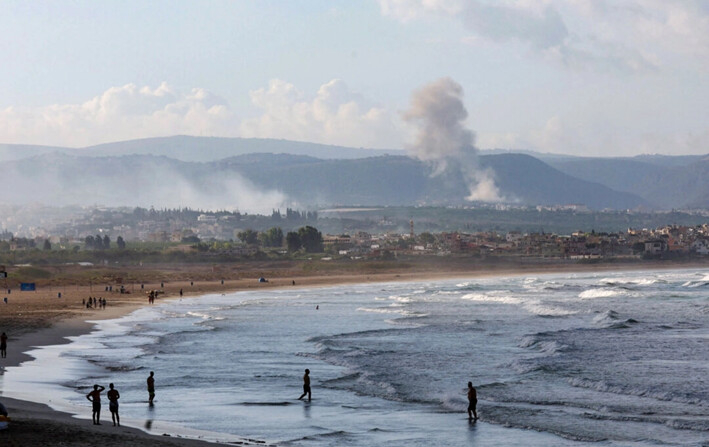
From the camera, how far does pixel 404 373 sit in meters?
41.1

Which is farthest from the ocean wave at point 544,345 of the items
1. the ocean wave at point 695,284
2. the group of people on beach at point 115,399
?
the ocean wave at point 695,284

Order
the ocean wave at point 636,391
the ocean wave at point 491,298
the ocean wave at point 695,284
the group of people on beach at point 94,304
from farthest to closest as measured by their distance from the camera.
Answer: the ocean wave at point 695,284
the ocean wave at point 491,298
the group of people on beach at point 94,304
the ocean wave at point 636,391

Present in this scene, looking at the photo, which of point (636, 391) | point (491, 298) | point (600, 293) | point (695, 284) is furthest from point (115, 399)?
point (695, 284)

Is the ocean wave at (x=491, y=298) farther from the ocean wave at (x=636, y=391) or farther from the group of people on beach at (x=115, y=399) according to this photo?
the group of people on beach at (x=115, y=399)

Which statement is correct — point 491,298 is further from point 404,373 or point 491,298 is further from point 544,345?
point 404,373

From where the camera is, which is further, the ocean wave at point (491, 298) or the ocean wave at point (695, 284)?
the ocean wave at point (695, 284)

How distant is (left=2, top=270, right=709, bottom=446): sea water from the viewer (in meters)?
29.8

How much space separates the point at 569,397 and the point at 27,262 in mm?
133881

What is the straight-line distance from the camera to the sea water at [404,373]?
97.8ft

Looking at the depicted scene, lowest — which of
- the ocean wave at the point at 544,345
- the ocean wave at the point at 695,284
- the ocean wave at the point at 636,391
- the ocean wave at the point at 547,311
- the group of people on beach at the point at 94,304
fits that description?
the ocean wave at the point at 636,391

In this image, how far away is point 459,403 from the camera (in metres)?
34.1

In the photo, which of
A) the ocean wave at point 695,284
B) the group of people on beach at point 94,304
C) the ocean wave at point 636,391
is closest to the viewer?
the ocean wave at point 636,391

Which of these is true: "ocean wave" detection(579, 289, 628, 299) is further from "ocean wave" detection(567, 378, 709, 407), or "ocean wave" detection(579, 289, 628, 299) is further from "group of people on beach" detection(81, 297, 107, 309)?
"ocean wave" detection(567, 378, 709, 407)

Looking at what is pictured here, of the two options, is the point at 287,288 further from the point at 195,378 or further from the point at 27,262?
the point at 195,378
